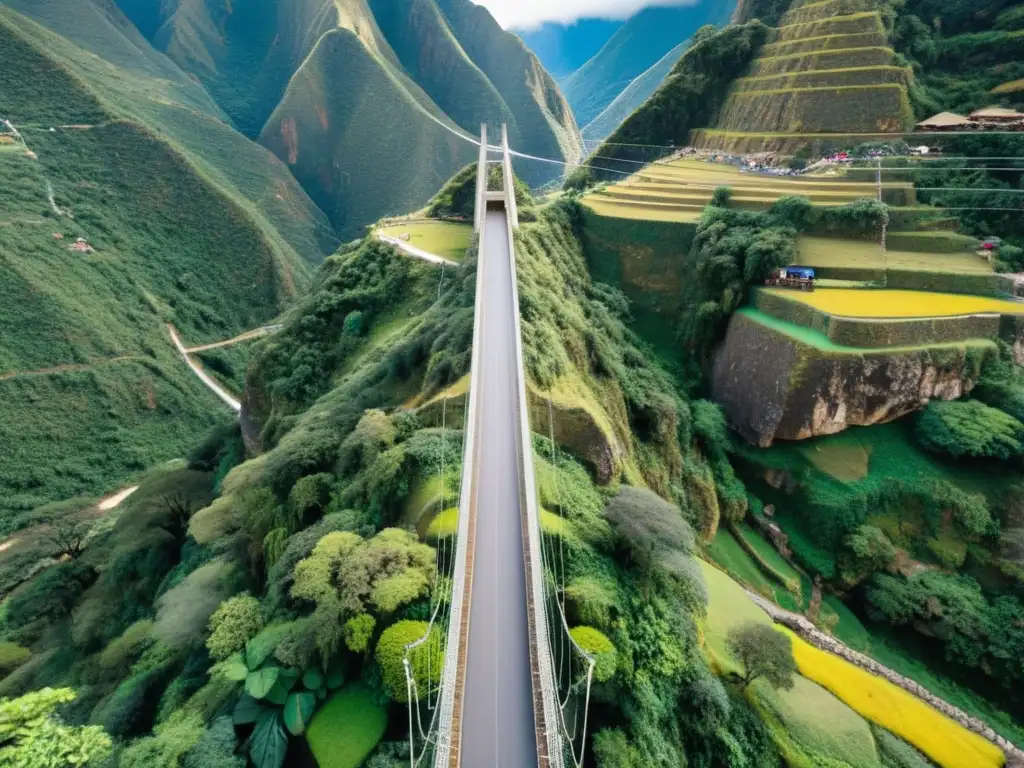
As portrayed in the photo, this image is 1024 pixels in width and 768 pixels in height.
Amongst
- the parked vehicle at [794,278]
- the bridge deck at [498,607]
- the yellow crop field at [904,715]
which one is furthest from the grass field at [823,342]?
the bridge deck at [498,607]

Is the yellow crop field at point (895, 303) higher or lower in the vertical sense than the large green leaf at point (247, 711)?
higher

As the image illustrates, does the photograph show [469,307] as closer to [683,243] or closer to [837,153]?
[683,243]

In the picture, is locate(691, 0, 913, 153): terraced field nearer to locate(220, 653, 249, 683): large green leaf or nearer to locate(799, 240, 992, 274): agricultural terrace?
locate(799, 240, 992, 274): agricultural terrace

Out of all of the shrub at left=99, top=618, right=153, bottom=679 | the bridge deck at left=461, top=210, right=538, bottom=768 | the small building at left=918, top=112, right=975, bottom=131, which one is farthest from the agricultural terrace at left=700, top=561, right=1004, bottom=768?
the small building at left=918, top=112, right=975, bottom=131

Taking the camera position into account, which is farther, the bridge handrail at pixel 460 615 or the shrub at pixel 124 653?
the shrub at pixel 124 653

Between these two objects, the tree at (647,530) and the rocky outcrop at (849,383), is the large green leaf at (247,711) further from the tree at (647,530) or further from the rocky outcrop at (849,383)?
the rocky outcrop at (849,383)

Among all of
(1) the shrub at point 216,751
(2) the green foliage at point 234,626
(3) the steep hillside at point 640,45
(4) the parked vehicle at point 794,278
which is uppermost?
(3) the steep hillside at point 640,45

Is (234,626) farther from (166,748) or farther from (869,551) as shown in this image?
(869,551)
